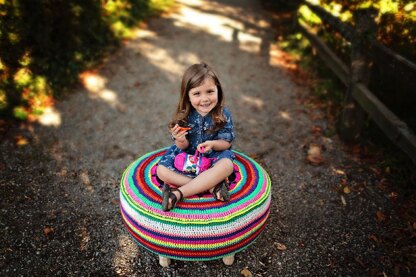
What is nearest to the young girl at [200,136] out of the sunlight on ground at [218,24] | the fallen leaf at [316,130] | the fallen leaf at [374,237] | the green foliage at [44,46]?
the fallen leaf at [374,237]

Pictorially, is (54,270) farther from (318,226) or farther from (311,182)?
(311,182)

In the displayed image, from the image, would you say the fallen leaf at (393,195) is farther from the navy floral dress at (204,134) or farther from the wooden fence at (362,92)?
the navy floral dress at (204,134)

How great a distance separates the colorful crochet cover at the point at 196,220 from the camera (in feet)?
8.71

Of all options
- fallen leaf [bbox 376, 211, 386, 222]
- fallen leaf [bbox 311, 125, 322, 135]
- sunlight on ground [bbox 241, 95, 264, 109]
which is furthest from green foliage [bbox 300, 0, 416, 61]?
sunlight on ground [bbox 241, 95, 264, 109]

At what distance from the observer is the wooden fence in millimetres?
3568

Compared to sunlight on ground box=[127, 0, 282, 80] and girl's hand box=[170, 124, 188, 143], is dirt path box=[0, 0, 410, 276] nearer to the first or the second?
sunlight on ground box=[127, 0, 282, 80]

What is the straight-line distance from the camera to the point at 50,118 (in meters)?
5.25

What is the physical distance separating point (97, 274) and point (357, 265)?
2.30 metres

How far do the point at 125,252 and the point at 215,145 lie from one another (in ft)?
4.31

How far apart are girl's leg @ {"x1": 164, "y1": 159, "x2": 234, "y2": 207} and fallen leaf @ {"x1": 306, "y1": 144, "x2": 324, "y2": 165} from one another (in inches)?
76.1

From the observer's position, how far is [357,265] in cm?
307

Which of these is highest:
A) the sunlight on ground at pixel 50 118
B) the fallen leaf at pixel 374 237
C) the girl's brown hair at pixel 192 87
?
the girl's brown hair at pixel 192 87

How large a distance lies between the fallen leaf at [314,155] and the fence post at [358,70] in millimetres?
445

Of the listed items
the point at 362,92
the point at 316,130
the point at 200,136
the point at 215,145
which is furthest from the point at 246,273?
the point at 316,130
